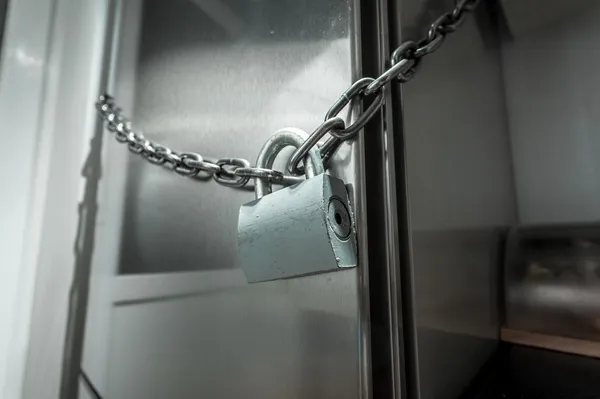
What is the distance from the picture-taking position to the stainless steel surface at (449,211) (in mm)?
312

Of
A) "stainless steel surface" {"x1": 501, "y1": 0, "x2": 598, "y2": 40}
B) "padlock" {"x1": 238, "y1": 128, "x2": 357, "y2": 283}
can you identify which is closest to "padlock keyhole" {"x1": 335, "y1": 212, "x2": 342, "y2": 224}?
"padlock" {"x1": 238, "y1": 128, "x2": 357, "y2": 283}

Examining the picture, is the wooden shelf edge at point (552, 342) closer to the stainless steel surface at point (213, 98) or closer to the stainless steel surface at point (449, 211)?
the stainless steel surface at point (449, 211)

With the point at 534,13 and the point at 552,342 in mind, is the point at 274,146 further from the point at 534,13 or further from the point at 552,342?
the point at 534,13

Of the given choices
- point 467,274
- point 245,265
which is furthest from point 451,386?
point 245,265

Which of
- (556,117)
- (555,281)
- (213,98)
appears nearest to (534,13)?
(556,117)

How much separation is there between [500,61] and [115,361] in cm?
76

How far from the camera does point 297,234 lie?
0.26 meters

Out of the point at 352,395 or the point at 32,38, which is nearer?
the point at 352,395

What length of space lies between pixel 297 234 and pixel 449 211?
7.6 inches

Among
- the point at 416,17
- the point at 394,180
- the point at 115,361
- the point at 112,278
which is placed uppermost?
the point at 416,17

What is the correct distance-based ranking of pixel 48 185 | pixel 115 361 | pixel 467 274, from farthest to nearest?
1. pixel 48 185
2. pixel 115 361
3. pixel 467 274

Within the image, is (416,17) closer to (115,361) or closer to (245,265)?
(245,265)

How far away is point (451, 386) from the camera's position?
344 mm

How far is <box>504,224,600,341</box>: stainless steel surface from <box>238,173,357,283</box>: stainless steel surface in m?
0.33
